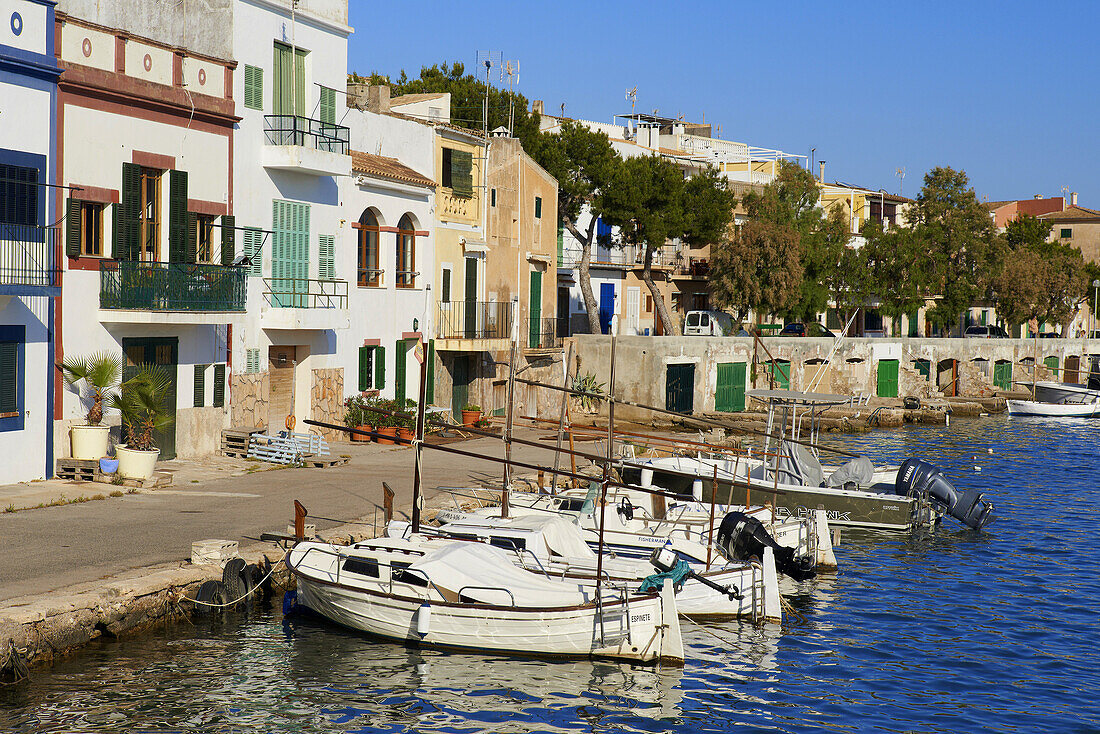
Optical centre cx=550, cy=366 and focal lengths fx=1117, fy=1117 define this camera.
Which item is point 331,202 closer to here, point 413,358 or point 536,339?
point 413,358

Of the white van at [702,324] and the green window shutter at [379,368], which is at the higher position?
the white van at [702,324]

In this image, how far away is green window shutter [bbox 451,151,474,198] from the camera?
3778 centimetres

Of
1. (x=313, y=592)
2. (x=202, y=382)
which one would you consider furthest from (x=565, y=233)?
(x=313, y=592)

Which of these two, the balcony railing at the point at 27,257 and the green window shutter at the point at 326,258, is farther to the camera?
the green window shutter at the point at 326,258

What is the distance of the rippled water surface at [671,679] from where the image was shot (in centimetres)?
1406

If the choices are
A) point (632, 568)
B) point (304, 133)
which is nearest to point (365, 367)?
point (304, 133)

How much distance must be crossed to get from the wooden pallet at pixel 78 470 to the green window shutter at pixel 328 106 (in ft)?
40.9

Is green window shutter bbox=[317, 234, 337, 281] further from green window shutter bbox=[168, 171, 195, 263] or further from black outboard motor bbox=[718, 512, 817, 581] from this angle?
black outboard motor bbox=[718, 512, 817, 581]

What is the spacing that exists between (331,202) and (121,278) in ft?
27.8

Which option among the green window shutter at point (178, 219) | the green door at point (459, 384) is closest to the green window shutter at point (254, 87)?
the green window shutter at point (178, 219)

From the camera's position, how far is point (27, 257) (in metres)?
21.8

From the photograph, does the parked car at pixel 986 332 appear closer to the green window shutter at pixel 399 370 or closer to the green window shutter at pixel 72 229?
the green window shutter at pixel 399 370

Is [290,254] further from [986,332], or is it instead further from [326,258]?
[986,332]

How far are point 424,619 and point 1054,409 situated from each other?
175 ft
